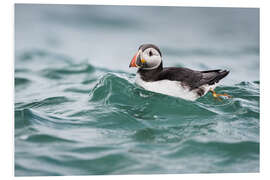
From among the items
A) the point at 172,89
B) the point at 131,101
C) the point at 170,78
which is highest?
the point at 170,78

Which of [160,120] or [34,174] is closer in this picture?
[34,174]

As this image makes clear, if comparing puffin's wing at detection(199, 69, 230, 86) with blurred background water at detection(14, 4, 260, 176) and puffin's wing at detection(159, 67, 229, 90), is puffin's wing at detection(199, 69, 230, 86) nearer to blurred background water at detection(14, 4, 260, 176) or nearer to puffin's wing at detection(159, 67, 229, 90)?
puffin's wing at detection(159, 67, 229, 90)

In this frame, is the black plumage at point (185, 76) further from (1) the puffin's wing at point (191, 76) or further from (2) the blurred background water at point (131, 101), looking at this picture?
(2) the blurred background water at point (131, 101)

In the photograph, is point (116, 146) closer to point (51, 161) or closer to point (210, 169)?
point (51, 161)

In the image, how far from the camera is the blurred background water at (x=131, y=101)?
5.24m

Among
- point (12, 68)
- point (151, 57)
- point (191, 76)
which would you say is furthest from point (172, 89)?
point (12, 68)

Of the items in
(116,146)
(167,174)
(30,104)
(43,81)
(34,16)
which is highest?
(34,16)

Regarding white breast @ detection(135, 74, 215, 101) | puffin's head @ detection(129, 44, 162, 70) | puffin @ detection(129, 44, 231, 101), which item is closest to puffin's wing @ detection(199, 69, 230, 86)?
puffin @ detection(129, 44, 231, 101)

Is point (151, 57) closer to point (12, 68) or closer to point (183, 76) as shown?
point (183, 76)

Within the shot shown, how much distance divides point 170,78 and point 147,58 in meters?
0.47

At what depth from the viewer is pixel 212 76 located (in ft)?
21.6

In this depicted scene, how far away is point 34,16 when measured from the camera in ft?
21.1

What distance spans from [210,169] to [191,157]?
0.89 feet
